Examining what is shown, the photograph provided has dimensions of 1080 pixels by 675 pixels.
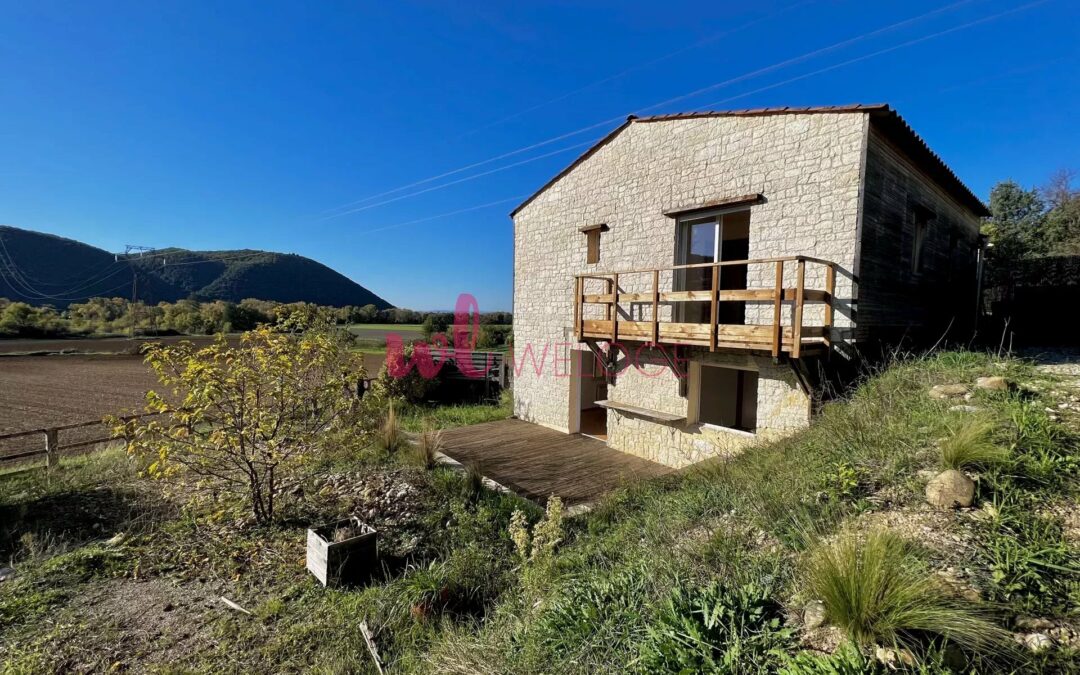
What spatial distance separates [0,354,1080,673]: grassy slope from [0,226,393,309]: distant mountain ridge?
60.4 metres

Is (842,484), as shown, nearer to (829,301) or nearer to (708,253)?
(829,301)

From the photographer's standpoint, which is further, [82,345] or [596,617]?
[82,345]

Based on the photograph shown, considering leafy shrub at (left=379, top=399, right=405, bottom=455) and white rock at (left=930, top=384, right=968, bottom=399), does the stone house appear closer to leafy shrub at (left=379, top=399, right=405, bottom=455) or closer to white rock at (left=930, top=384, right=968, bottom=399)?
white rock at (left=930, top=384, right=968, bottom=399)

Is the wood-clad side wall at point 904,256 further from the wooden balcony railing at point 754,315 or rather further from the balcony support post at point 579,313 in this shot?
the balcony support post at point 579,313

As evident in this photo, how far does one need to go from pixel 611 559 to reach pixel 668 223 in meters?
6.75

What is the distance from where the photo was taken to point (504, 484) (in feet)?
24.1

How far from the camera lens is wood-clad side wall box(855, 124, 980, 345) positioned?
665cm

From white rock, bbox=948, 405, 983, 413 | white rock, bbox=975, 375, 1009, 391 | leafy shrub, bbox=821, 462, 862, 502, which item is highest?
white rock, bbox=975, 375, 1009, 391

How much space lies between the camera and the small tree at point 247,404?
18.1 ft

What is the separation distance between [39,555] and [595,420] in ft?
34.2

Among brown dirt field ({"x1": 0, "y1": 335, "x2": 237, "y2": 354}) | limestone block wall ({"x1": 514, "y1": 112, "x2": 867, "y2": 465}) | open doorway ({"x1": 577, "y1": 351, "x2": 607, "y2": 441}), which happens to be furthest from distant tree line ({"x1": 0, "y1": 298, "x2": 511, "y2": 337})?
limestone block wall ({"x1": 514, "y1": 112, "x2": 867, "y2": 465})

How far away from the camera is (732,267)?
896 cm

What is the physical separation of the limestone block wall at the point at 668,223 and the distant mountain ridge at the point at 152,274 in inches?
2315

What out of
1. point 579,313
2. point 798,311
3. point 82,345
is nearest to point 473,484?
point 579,313
